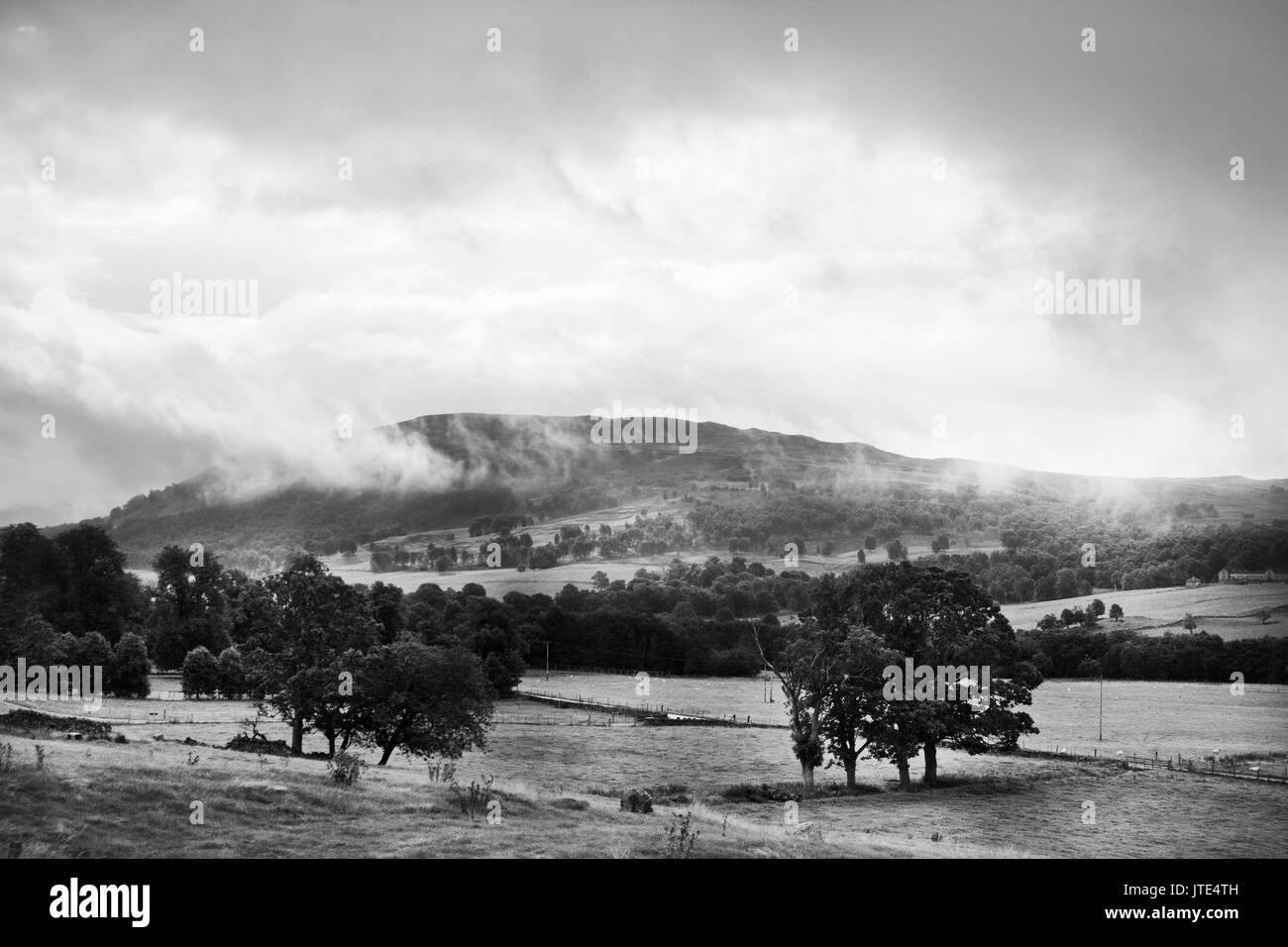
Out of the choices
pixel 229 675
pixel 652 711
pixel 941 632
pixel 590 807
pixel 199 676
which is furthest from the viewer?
pixel 652 711

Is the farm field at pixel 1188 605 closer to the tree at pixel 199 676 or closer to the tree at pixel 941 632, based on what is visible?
the tree at pixel 941 632

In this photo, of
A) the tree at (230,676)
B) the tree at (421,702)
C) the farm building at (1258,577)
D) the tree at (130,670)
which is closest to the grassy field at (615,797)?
the tree at (421,702)

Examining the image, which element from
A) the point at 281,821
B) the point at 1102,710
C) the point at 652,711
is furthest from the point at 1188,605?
the point at 281,821

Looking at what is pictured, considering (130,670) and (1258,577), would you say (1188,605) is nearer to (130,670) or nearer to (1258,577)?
(1258,577)

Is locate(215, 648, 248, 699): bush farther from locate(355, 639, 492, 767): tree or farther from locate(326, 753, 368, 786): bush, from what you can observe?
locate(326, 753, 368, 786): bush

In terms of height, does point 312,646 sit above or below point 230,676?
above
